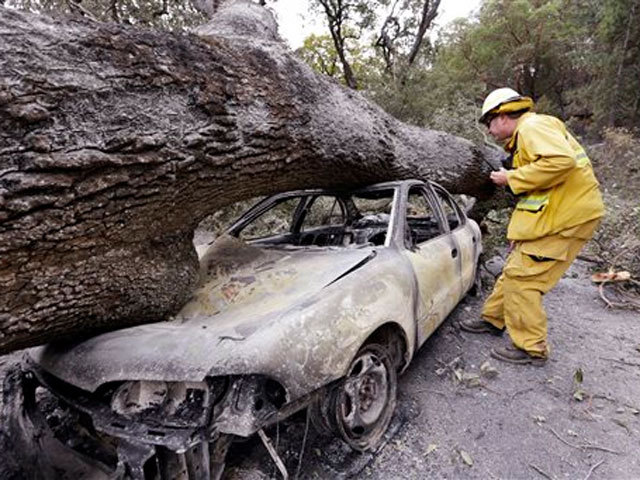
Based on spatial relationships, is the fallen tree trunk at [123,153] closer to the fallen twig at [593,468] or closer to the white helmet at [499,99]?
the white helmet at [499,99]

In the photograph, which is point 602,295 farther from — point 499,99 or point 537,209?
point 499,99

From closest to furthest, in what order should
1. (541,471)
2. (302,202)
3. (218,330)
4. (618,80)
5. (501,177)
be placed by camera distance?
1. (218,330)
2. (541,471)
3. (501,177)
4. (302,202)
5. (618,80)

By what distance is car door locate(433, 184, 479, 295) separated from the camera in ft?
11.0

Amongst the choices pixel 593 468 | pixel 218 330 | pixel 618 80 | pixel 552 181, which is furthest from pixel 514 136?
pixel 618 80

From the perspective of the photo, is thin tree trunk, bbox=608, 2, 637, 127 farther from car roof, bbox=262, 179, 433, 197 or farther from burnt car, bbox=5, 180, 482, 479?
burnt car, bbox=5, 180, 482, 479

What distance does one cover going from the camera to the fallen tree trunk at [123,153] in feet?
4.66

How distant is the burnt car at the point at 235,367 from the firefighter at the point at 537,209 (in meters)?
0.78

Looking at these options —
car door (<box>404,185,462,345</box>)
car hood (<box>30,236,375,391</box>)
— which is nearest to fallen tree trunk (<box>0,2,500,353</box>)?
car hood (<box>30,236,375,391</box>)

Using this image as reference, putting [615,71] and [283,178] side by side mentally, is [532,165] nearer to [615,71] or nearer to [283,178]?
[283,178]

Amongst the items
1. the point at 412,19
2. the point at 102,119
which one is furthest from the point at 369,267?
the point at 412,19

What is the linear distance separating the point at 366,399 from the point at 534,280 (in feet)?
5.38

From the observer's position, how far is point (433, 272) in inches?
105

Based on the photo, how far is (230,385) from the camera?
4.90ft

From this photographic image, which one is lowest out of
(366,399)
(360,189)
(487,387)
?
(487,387)
